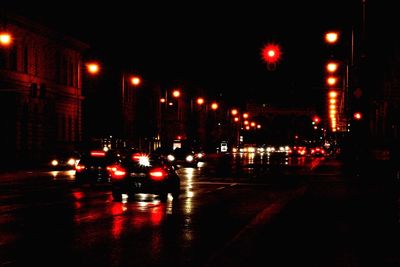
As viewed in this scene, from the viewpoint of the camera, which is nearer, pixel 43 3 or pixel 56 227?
pixel 56 227

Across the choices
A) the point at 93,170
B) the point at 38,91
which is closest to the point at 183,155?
the point at 38,91

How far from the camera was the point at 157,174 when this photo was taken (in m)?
25.9

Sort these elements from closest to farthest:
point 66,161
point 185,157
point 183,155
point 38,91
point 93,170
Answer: point 93,170
point 66,161
point 38,91
point 185,157
point 183,155

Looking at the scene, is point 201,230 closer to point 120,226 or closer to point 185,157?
point 120,226

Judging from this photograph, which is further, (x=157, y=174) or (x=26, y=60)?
(x=26, y=60)

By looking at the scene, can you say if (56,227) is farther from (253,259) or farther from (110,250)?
(253,259)

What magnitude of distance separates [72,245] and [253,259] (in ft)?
11.7

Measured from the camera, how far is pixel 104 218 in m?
19.0

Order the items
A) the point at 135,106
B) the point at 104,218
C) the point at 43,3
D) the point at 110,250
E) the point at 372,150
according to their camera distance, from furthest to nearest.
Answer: the point at 135,106 → the point at 43,3 → the point at 372,150 → the point at 104,218 → the point at 110,250

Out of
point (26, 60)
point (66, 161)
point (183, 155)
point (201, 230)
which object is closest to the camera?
point (201, 230)

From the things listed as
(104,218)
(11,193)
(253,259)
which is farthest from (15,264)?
(11,193)

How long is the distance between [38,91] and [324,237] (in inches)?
1814

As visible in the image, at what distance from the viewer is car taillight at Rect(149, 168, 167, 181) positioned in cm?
2578

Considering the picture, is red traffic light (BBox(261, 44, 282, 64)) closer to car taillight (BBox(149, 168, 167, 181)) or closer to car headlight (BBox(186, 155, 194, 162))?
car taillight (BBox(149, 168, 167, 181))
